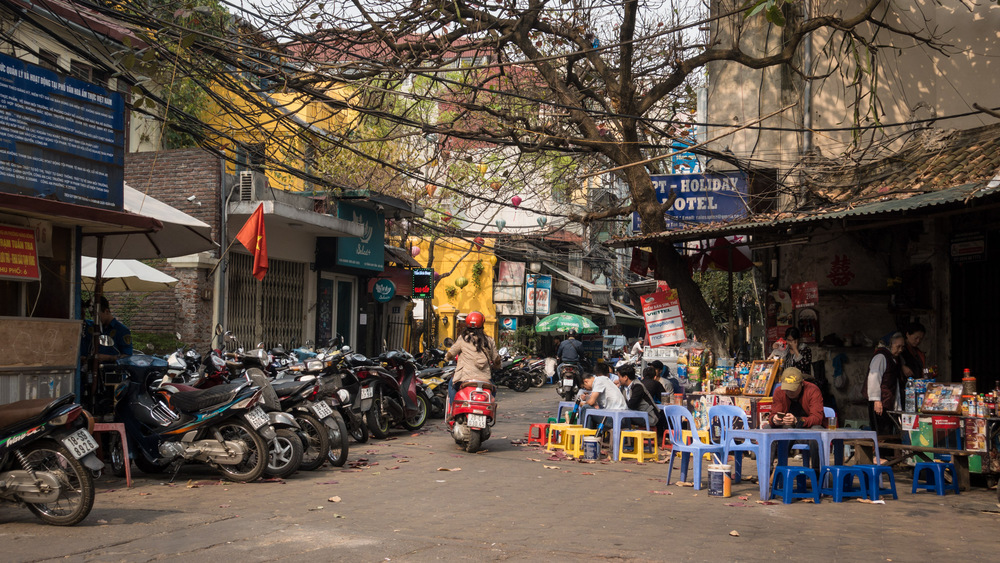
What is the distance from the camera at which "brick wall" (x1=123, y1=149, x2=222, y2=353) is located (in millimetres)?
15188

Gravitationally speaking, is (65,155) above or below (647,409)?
above

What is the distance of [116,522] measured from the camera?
20.0 ft

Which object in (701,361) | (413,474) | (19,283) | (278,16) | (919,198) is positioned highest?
(278,16)

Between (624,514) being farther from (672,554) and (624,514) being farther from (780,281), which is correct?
(780,281)

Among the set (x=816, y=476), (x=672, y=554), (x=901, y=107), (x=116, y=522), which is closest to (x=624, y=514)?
(x=672, y=554)

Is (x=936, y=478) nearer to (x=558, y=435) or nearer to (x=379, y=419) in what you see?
(x=558, y=435)

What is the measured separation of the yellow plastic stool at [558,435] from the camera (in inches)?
431

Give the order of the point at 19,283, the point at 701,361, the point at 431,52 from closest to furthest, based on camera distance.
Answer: the point at 19,283 → the point at 431,52 → the point at 701,361

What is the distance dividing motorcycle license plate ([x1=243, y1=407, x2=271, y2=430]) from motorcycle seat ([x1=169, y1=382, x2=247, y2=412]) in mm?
230

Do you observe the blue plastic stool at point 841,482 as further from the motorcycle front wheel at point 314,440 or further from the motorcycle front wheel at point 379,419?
the motorcycle front wheel at point 379,419

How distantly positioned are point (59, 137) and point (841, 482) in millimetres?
7926

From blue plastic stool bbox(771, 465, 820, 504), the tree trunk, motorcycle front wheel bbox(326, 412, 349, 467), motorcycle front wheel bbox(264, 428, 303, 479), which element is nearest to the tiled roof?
the tree trunk

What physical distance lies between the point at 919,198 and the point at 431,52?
5.80 metres

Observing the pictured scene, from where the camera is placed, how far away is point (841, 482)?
7.54 meters
